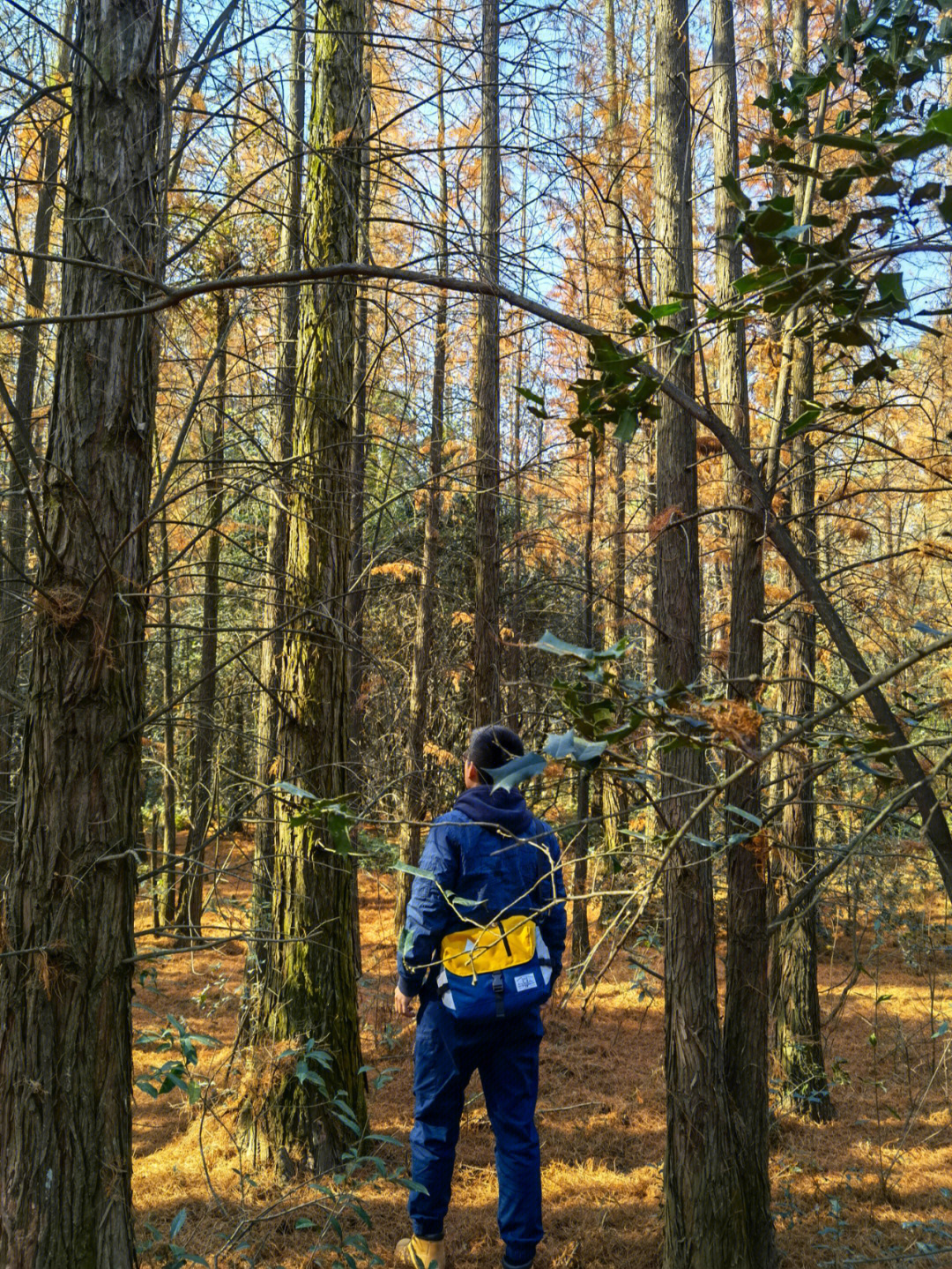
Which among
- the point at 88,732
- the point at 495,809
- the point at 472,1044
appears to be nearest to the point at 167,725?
the point at 88,732

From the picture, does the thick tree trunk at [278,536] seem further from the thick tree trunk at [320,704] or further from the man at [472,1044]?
the man at [472,1044]

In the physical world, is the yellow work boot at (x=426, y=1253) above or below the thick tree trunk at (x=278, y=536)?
below

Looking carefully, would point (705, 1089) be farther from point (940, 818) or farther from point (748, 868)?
point (940, 818)

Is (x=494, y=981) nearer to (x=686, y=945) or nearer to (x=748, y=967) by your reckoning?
(x=686, y=945)

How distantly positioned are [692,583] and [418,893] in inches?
75.3

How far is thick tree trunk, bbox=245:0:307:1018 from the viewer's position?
3.94m

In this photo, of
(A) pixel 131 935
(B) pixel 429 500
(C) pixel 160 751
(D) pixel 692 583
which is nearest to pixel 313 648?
(D) pixel 692 583

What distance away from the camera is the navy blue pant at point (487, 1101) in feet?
12.3

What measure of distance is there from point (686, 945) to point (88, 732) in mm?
2727

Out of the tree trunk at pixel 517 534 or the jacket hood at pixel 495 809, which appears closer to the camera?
the jacket hood at pixel 495 809

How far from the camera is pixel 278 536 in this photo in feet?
26.8

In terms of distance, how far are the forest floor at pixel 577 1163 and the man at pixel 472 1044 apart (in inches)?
16.2

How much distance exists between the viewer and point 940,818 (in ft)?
5.68

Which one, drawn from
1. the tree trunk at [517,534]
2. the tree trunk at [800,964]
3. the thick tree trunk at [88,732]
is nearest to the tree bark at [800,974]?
the tree trunk at [800,964]
